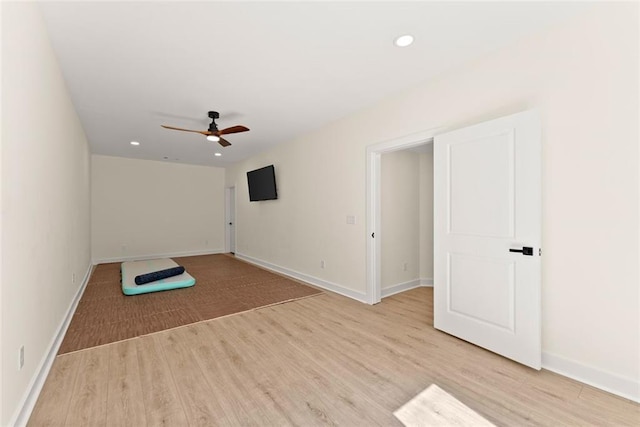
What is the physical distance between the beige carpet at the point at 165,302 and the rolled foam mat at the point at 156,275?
294 mm

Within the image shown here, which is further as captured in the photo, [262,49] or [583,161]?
[262,49]

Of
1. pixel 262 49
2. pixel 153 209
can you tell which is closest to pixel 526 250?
pixel 262 49

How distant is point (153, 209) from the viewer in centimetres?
727

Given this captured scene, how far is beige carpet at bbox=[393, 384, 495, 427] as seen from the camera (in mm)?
1585

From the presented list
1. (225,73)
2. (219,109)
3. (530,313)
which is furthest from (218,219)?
(530,313)

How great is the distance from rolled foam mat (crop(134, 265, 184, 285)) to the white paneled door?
13.3 feet

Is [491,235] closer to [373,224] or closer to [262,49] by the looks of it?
[373,224]

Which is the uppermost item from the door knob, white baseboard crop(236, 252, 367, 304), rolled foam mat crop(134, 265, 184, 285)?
the door knob

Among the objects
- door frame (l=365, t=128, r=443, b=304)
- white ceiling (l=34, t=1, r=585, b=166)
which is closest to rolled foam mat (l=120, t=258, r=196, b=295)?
white ceiling (l=34, t=1, r=585, b=166)

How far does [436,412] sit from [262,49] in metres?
2.92

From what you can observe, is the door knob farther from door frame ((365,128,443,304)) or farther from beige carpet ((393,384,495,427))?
door frame ((365,128,443,304))

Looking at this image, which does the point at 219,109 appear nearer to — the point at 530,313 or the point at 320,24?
the point at 320,24

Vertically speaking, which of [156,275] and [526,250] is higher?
[526,250]

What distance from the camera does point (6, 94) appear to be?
142cm
